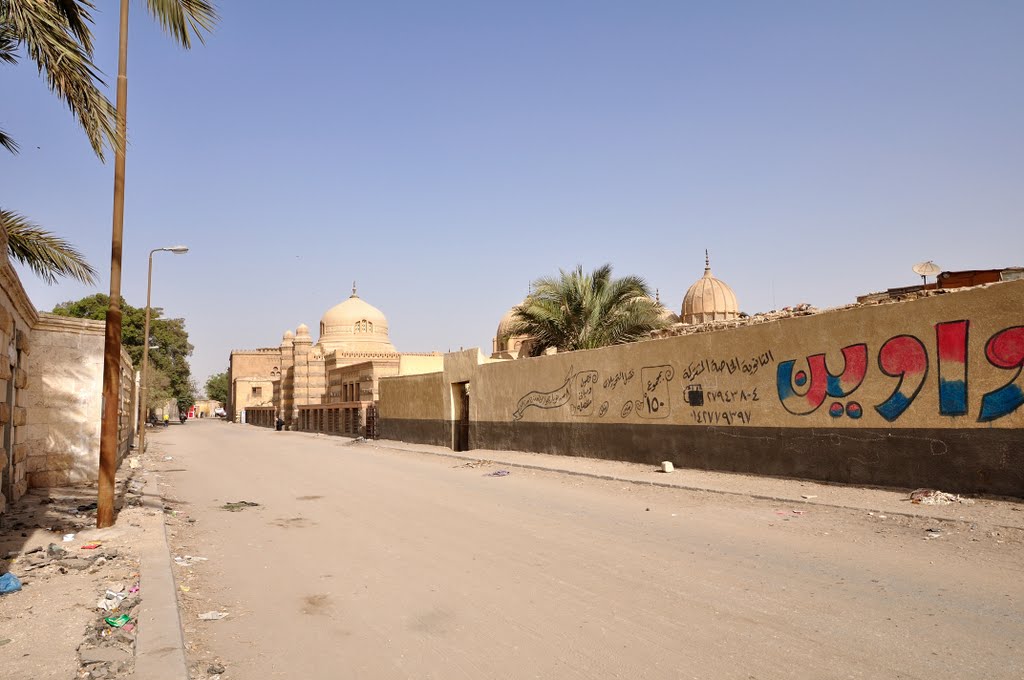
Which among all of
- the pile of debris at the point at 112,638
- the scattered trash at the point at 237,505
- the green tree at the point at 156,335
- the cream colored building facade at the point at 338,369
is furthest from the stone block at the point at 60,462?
the green tree at the point at 156,335

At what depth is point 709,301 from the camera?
40281 mm

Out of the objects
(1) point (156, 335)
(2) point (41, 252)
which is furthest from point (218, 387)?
(2) point (41, 252)

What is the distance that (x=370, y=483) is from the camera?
44.3ft

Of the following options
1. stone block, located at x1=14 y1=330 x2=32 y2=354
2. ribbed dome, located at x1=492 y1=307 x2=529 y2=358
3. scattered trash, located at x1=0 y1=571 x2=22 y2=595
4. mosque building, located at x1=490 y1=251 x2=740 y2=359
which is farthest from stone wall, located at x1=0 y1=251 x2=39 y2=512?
mosque building, located at x1=490 y1=251 x2=740 y2=359

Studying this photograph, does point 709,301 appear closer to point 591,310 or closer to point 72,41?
point 591,310

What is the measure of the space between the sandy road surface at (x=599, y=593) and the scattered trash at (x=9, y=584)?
1239 millimetres

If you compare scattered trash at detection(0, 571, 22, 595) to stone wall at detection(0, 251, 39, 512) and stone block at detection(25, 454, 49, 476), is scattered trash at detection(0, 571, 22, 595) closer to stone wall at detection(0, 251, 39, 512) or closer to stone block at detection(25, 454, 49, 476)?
stone wall at detection(0, 251, 39, 512)

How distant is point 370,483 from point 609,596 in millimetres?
8989

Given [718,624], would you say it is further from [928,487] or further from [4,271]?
[4,271]

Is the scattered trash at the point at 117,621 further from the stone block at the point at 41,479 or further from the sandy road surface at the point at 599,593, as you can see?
the stone block at the point at 41,479

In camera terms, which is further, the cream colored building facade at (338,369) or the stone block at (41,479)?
the cream colored building facade at (338,369)

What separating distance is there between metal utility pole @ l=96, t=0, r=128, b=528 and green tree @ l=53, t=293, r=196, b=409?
145 ft

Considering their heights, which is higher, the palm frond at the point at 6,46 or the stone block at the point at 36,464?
the palm frond at the point at 6,46

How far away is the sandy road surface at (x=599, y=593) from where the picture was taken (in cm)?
400
